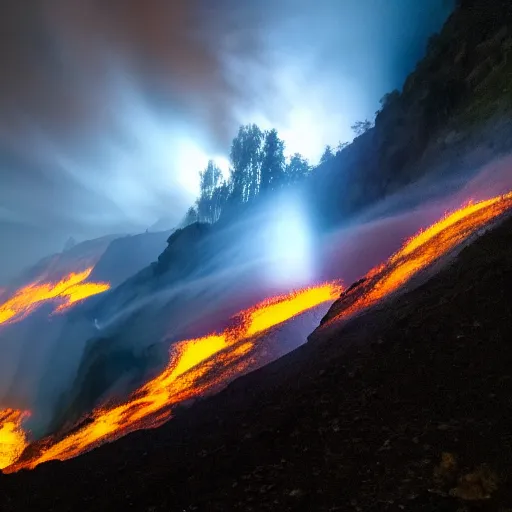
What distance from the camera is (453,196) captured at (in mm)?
27156

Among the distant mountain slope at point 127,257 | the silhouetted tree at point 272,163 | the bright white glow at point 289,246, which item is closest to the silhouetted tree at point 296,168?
the silhouetted tree at point 272,163

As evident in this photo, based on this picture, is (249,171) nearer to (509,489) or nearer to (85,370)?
(85,370)

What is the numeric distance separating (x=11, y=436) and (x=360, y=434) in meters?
53.0

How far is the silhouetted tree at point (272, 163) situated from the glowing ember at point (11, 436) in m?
61.8

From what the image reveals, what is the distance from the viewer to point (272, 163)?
295 feet

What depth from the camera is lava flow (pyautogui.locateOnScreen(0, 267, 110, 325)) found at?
374ft

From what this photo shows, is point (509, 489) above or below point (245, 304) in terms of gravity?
below

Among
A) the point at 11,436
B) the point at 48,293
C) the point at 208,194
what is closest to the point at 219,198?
the point at 208,194

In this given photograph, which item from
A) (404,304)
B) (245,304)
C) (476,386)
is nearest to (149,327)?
(245,304)

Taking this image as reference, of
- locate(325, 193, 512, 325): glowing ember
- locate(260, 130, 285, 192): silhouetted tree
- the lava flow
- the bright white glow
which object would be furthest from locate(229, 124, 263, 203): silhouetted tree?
locate(325, 193, 512, 325): glowing ember

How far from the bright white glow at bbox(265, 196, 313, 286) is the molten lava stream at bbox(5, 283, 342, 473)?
485 centimetres

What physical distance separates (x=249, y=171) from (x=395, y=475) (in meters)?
91.6

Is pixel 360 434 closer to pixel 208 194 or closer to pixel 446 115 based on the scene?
pixel 446 115

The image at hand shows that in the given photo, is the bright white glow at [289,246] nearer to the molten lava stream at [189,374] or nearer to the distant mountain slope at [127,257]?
the molten lava stream at [189,374]
